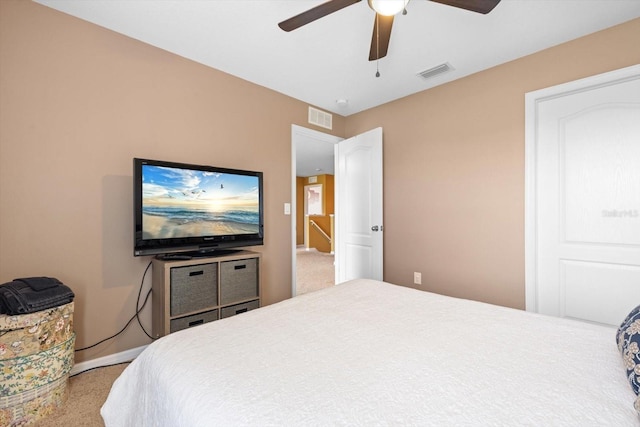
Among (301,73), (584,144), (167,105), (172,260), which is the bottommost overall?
(172,260)

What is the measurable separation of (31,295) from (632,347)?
256 cm

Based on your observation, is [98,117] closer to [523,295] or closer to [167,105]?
[167,105]

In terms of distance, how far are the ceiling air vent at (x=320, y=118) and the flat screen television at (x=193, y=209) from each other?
1235mm

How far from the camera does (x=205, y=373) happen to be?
89 centimetres

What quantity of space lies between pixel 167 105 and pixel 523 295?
3.48 metres

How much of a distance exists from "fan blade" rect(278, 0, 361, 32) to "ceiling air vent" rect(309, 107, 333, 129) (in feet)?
6.39

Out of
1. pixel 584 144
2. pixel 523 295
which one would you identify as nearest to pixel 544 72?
pixel 584 144

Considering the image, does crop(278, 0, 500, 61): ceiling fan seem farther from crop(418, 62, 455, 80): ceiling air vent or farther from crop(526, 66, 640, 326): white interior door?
crop(526, 66, 640, 326): white interior door

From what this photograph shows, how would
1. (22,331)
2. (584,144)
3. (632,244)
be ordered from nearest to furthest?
(22,331), (632,244), (584,144)

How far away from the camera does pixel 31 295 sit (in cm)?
155

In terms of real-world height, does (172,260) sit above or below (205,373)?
above

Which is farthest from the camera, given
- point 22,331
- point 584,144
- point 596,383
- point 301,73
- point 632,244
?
point 301,73

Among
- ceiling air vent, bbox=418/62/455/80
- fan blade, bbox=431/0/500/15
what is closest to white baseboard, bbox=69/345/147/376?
fan blade, bbox=431/0/500/15

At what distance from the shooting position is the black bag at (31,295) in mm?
1496
